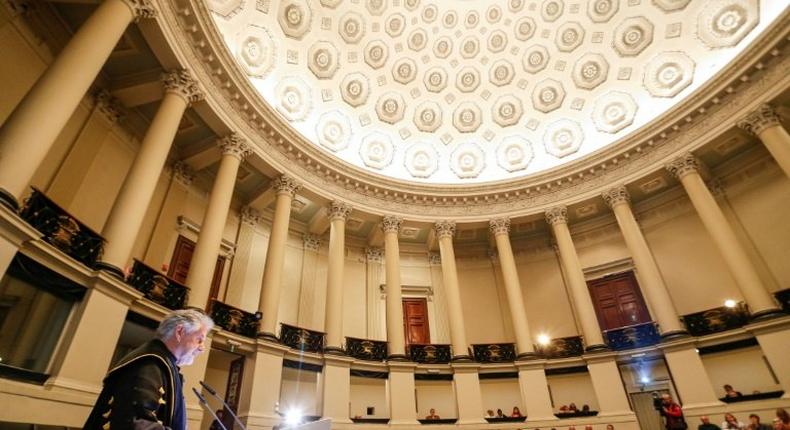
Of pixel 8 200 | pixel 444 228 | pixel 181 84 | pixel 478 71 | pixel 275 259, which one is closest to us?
pixel 8 200

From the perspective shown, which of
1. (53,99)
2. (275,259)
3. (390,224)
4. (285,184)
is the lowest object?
(275,259)

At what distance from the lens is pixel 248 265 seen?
46.2ft

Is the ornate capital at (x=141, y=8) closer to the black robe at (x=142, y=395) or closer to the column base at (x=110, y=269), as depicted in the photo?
the column base at (x=110, y=269)

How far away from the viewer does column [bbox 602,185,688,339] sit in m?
12.5

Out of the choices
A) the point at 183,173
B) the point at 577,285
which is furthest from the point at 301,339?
the point at 577,285

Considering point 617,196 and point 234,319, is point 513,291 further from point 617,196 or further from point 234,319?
point 234,319

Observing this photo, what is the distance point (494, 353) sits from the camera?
570 inches

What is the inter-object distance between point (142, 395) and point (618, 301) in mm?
17318

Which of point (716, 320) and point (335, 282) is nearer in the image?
point (716, 320)

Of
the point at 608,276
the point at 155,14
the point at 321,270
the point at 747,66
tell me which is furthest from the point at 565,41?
the point at 155,14

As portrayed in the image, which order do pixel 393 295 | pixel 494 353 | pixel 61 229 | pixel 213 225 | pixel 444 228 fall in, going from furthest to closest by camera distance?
pixel 444 228 < pixel 494 353 < pixel 393 295 < pixel 213 225 < pixel 61 229

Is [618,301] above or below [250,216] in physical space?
below

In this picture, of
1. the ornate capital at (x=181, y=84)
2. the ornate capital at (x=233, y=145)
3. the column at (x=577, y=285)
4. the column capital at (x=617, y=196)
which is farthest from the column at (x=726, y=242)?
the ornate capital at (x=181, y=84)

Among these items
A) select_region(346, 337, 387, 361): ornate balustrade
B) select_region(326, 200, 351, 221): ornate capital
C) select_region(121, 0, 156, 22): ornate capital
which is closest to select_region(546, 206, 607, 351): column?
select_region(346, 337, 387, 361): ornate balustrade
